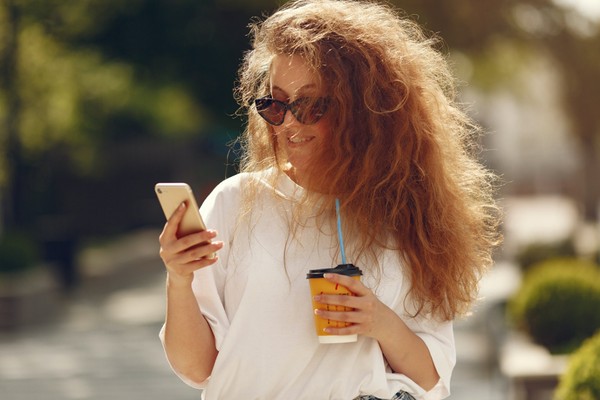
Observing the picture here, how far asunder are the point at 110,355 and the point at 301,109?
9142 millimetres

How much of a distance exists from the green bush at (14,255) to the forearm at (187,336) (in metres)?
11.5

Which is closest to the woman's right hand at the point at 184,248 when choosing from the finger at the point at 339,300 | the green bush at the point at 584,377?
the finger at the point at 339,300

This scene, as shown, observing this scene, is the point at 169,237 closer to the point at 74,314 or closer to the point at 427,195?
the point at 427,195

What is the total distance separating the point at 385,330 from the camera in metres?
2.50

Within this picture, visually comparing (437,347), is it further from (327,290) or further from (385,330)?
(327,290)

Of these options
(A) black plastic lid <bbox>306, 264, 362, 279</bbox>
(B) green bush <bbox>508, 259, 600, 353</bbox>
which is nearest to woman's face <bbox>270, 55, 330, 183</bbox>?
(A) black plastic lid <bbox>306, 264, 362, 279</bbox>

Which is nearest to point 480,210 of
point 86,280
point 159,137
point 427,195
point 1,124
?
point 427,195

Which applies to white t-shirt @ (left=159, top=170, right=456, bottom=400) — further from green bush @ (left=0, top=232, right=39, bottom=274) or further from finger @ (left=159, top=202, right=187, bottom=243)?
green bush @ (left=0, top=232, right=39, bottom=274)

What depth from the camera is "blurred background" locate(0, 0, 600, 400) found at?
977 cm

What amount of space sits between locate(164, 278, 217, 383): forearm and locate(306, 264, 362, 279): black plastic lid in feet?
0.89

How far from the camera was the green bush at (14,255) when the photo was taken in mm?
13688

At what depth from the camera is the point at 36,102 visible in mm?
16328

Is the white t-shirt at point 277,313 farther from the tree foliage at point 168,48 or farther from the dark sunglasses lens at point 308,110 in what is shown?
the tree foliage at point 168,48

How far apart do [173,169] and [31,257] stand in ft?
53.1
